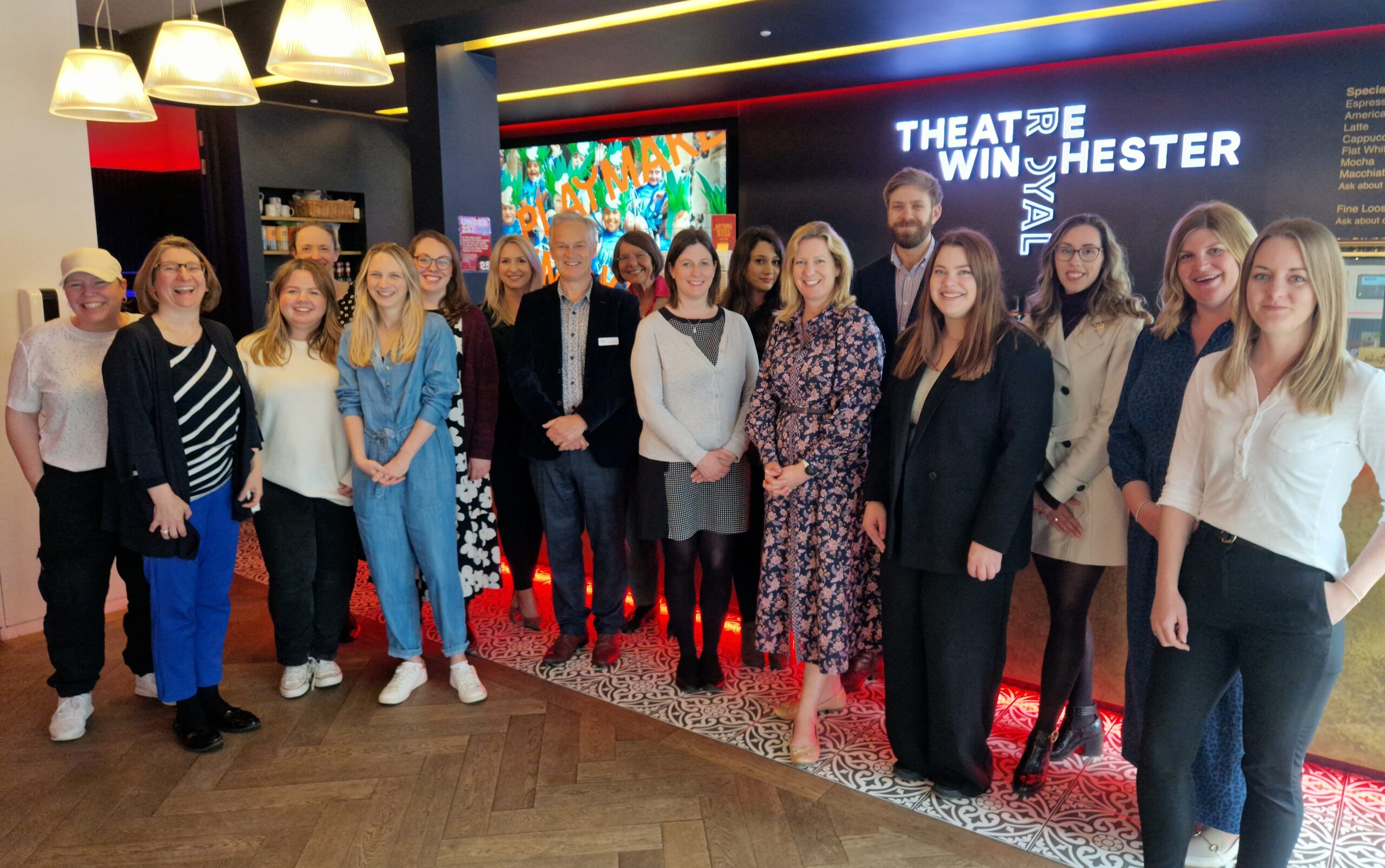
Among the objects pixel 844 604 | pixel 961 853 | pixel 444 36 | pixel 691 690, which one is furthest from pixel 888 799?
pixel 444 36

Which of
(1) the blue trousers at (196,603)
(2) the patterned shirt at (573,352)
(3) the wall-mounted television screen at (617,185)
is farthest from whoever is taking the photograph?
(3) the wall-mounted television screen at (617,185)

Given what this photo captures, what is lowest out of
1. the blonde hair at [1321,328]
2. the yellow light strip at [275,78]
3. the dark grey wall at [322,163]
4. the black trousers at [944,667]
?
the black trousers at [944,667]

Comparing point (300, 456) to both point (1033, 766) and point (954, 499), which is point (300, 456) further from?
point (1033, 766)

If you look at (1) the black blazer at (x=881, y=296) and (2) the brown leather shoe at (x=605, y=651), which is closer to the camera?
(1) the black blazer at (x=881, y=296)

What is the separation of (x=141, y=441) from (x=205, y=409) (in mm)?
221

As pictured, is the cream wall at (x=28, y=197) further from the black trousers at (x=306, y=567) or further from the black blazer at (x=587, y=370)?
the black blazer at (x=587, y=370)

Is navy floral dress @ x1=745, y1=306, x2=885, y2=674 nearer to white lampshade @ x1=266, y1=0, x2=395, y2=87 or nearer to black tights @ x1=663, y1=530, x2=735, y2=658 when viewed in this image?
black tights @ x1=663, y1=530, x2=735, y2=658

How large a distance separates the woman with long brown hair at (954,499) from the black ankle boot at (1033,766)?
121 millimetres

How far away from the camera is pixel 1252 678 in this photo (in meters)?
1.88

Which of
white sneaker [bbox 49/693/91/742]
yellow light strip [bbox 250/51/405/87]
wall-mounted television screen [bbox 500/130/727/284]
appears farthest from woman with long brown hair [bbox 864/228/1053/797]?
wall-mounted television screen [bbox 500/130/727/284]

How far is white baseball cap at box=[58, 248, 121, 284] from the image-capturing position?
9.77 ft

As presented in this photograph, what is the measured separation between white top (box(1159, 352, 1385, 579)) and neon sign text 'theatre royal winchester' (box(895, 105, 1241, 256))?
4975mm

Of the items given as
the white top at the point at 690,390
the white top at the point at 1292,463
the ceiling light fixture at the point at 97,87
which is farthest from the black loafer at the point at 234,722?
the white top at the point at 1292,463

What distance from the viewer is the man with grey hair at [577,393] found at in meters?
3.48
